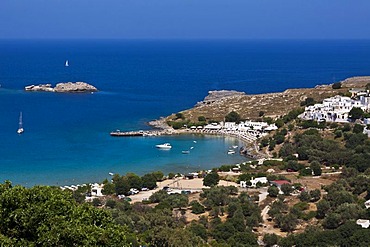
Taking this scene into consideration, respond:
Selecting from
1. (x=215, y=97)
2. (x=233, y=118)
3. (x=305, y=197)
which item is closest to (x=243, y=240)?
(x=305, y=197)

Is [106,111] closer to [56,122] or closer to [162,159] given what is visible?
[56,122]

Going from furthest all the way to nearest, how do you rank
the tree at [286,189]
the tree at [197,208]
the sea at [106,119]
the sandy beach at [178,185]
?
the sea at [106,119] → the sandy beach at [178,185] → the tree at [286,189] → the tree at [197,208]

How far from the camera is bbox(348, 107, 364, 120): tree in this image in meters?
41.9

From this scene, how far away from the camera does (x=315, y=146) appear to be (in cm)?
3612

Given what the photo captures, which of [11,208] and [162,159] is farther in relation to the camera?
[162,159]

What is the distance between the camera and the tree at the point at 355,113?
1650 inches

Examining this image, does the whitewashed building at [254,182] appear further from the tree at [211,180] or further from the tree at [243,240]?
the tree at [243,240]

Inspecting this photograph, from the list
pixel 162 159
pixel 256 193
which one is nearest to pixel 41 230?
pixel 256 193

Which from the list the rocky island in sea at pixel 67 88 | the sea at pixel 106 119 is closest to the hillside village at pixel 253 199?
the sea at pixel 106 119

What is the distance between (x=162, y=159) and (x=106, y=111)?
21305 mm

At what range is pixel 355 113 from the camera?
4203 cm

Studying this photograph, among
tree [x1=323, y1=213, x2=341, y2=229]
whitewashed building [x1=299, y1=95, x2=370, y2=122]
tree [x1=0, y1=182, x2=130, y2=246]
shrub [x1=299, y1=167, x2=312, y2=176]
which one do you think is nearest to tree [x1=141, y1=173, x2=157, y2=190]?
shrub [x1=299, y1=167, x2=312, y2=176]

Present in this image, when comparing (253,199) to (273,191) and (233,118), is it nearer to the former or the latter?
(273,191)

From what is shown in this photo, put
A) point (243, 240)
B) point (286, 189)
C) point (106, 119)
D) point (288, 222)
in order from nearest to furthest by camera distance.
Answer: point (243, 240)
point (288, 222)
point (286, 189)
point (106, 119)
